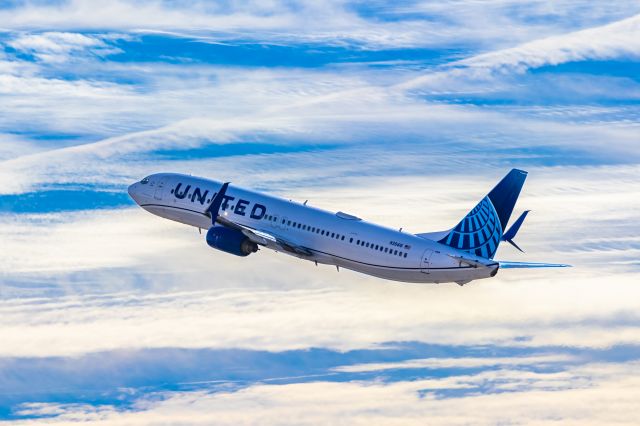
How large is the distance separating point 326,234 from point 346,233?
2.32 m

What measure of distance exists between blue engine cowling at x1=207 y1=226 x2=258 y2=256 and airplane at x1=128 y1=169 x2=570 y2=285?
0.10m

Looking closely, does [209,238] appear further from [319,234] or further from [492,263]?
[492,263]

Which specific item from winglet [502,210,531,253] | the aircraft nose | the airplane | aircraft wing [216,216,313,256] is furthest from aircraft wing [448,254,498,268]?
the aircraft nose

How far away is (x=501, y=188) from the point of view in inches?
6363

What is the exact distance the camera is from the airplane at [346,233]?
6358 inches

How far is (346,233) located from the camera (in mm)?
167125

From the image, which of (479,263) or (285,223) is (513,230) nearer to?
(479,263)

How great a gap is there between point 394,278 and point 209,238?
1904 cm

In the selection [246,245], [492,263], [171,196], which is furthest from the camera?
[171,196]

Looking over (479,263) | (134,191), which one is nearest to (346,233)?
(479,263)

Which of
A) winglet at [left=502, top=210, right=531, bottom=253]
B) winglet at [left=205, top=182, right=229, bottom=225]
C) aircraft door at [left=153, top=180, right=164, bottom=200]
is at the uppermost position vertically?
aircraft door at [left=153, top=180, right=164, bottom=200]

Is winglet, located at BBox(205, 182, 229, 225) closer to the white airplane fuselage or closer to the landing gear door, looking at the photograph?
the white airplane fuselage

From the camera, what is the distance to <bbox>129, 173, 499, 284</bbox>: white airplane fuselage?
162000 millimetres

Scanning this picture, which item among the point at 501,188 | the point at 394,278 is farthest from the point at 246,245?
the point at 501,188
